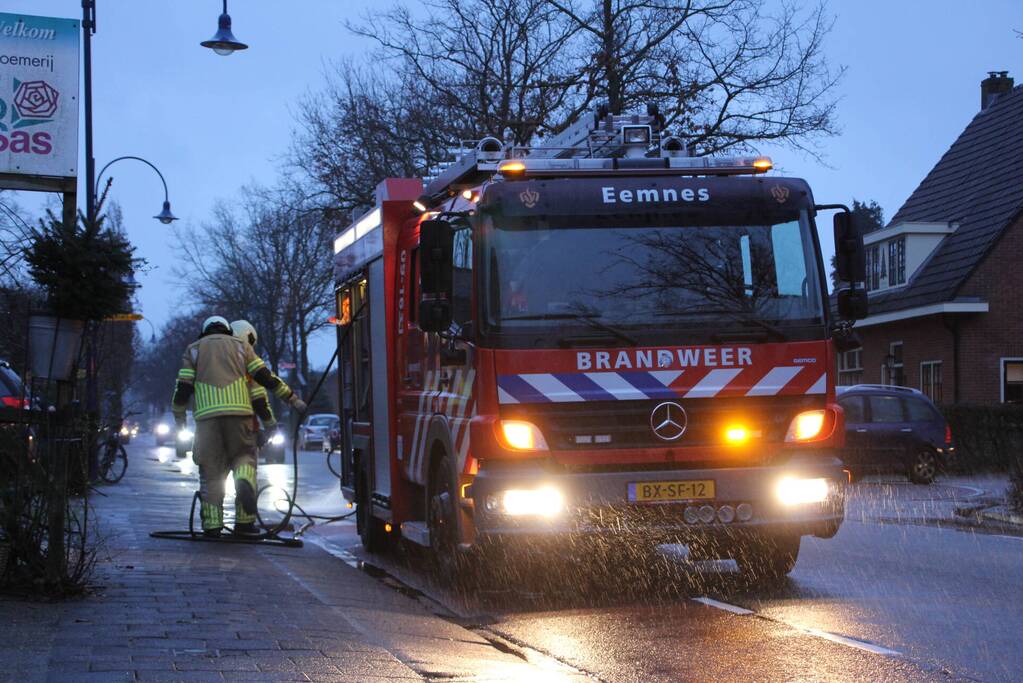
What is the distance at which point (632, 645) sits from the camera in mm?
7770

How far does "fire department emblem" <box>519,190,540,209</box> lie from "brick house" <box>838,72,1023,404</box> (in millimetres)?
23269

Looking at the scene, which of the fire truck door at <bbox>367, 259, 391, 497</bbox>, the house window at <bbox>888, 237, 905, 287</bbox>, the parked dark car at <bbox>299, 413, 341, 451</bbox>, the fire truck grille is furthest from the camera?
the parked dark car at <bbox>299, 413, 341, 451</bbox>

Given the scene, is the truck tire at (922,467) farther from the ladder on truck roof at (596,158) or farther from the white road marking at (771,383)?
the white road marking at (771,383)

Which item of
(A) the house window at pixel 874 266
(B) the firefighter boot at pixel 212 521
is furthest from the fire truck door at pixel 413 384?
(A) the house window at pixel 874 266

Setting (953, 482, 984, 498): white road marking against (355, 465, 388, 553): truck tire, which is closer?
(355, 465, 388, 553): truck tire

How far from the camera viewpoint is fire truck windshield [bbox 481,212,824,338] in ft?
30.5

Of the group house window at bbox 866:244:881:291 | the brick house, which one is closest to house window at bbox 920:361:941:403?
Result: the brick house

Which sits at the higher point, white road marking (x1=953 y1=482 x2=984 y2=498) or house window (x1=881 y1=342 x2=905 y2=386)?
house window (x1=881 y1=342 x2=905 y2=386)

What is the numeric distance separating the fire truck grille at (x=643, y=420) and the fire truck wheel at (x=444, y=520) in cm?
87

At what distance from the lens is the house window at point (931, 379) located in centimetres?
3466

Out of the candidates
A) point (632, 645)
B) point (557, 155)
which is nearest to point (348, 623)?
point (632, 645)

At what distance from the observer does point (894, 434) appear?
80.5 feet

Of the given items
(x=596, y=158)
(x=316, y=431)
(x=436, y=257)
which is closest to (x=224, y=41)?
(x=596, y=158)

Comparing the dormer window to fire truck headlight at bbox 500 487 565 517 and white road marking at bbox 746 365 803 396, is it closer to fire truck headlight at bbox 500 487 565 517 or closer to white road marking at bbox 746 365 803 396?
white road marking at bbox 746 365 803 396
